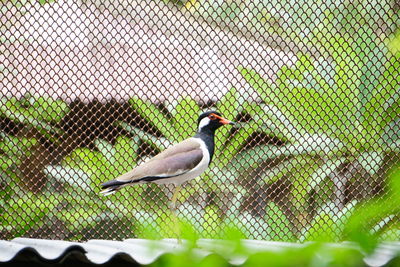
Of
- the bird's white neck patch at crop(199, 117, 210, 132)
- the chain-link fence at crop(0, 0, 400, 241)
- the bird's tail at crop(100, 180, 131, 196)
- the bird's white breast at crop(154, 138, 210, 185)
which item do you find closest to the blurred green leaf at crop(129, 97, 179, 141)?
the chain-link fence at crop(0, 0, 400, 241)

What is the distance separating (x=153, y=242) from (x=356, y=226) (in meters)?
0.11

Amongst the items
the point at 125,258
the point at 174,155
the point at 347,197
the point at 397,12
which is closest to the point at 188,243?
the point at 125,258

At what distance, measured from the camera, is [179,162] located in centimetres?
250

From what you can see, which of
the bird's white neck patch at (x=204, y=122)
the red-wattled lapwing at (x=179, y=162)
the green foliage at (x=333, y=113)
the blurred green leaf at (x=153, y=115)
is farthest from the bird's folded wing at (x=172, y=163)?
the blurred green leaf at (x=153, y=115)

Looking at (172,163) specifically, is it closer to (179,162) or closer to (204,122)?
(179,162)

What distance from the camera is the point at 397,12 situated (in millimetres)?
2766

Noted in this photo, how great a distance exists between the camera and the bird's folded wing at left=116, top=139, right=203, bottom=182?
241 centimetres

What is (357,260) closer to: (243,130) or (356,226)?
(356,226)

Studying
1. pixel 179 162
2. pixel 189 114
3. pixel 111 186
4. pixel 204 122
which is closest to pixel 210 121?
pixel 204 122

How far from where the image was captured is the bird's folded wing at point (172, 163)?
7.89ft

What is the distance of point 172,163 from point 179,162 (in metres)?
0.03

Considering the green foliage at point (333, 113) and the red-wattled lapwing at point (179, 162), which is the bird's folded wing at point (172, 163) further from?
the green foliage at point (333, 113)

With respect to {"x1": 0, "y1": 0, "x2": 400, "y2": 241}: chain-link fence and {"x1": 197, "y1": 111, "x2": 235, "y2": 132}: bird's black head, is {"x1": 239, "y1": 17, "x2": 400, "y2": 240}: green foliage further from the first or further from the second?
{"x1": 197, "y1": 111, "x2": 235, "y2": 132}: bird's black head

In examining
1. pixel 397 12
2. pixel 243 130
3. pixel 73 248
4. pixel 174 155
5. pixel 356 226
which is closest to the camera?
pixel 356 226
